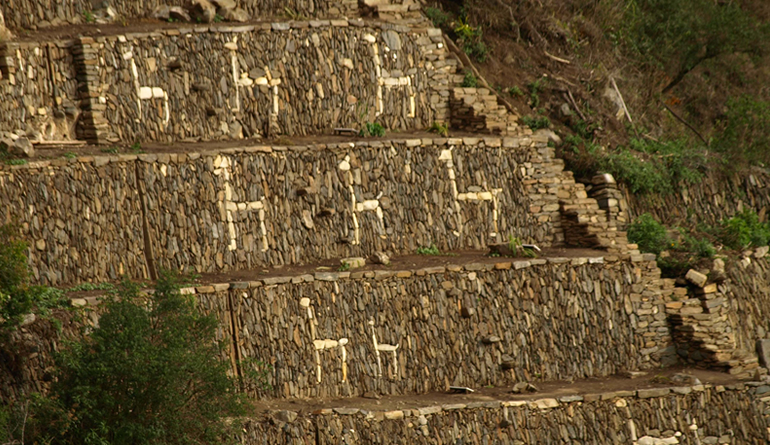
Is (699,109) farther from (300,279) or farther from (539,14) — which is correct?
(300,279)

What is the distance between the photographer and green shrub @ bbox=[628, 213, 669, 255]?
27.3 metres

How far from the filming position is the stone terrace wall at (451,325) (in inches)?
873

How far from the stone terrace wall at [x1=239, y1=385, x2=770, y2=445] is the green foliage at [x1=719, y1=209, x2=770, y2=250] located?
198 inches

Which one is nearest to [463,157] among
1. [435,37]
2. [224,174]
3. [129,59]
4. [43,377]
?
[435,37]

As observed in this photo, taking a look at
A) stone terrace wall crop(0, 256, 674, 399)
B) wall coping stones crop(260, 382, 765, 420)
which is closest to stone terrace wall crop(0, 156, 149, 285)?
stone terrace wall crop(0, 256, 674, 399)

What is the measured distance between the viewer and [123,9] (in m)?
25.9

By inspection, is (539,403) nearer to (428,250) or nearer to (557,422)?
(557,422)

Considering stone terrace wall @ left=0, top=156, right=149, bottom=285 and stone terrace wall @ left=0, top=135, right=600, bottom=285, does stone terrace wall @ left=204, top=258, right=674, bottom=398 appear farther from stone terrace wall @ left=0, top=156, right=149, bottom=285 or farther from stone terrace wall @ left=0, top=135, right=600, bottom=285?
stone terrace wall @ left=0, top=156, right=149, bottom=285

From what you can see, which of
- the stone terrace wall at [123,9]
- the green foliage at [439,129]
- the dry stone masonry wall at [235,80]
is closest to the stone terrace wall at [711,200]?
the green foliage at [439,129]

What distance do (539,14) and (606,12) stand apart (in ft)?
8.50

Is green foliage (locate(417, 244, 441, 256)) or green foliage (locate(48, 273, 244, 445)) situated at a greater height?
green foliage (locate(417, 244, 441, 256))

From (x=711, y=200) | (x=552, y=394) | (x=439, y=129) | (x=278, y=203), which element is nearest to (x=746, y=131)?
(x=711, y=200)

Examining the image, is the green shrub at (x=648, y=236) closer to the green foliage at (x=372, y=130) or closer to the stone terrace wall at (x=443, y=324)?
the stone terrace wall at (x=443, y=324)

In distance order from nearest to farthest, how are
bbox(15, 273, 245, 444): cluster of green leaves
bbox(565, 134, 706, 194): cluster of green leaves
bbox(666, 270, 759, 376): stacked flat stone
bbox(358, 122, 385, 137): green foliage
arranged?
bbox(15, 273, 245, 444): cluster of green leaves, bbox(666, 270, 759, 376): stacked flat stone, bbox(358, 122, 385, 137): green foliage, bbox(565, 134, 706, 194): cluster of green leaves
